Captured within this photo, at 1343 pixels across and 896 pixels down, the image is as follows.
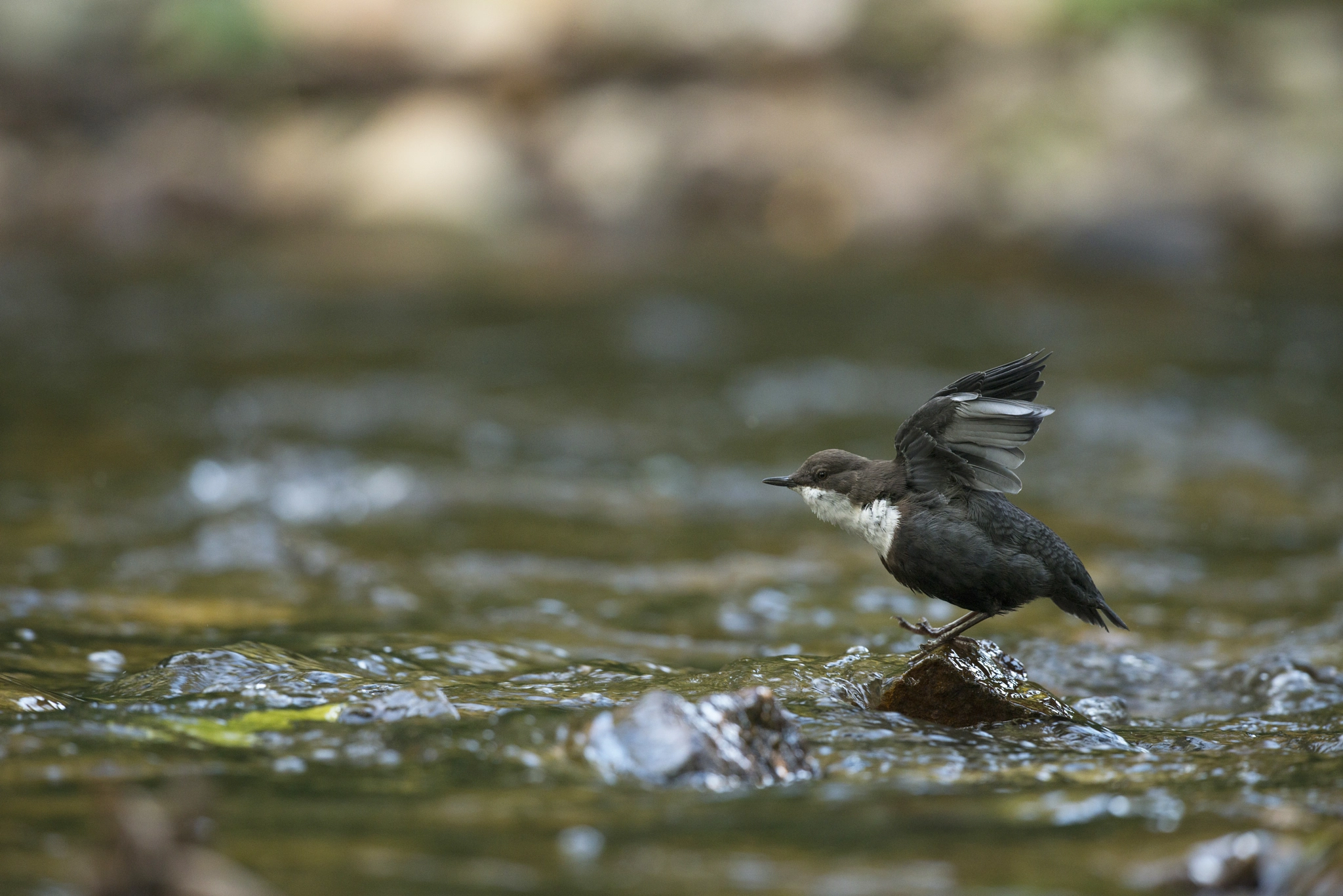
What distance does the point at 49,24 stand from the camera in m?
17.2

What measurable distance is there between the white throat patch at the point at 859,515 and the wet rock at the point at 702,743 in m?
1.04

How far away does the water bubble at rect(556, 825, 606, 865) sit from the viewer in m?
2.30

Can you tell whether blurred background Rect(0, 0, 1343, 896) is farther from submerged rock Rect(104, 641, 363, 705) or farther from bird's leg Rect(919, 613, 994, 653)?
bird's leg Rect(919, 613, 994, 653)

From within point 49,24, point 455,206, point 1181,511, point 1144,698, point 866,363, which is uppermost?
point 49,24

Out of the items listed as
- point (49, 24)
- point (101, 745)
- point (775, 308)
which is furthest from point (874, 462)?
point (49, 24)

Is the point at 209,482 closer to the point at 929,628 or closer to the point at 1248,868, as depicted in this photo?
the point at 929,628

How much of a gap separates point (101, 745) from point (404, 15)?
15.5 metres

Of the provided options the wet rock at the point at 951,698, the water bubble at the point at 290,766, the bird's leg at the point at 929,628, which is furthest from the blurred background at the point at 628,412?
the bird's leg at the point at 929,628

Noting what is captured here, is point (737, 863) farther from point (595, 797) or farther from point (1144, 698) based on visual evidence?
point (1144, 698)

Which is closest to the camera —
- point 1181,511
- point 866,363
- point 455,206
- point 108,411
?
point 1181,511

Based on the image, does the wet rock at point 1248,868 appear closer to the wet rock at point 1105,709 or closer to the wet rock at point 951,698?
the wet rock at point 951,698

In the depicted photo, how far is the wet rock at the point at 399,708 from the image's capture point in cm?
304

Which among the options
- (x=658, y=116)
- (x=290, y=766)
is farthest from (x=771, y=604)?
(x=658, y=116)

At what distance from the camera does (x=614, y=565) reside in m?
6.23
